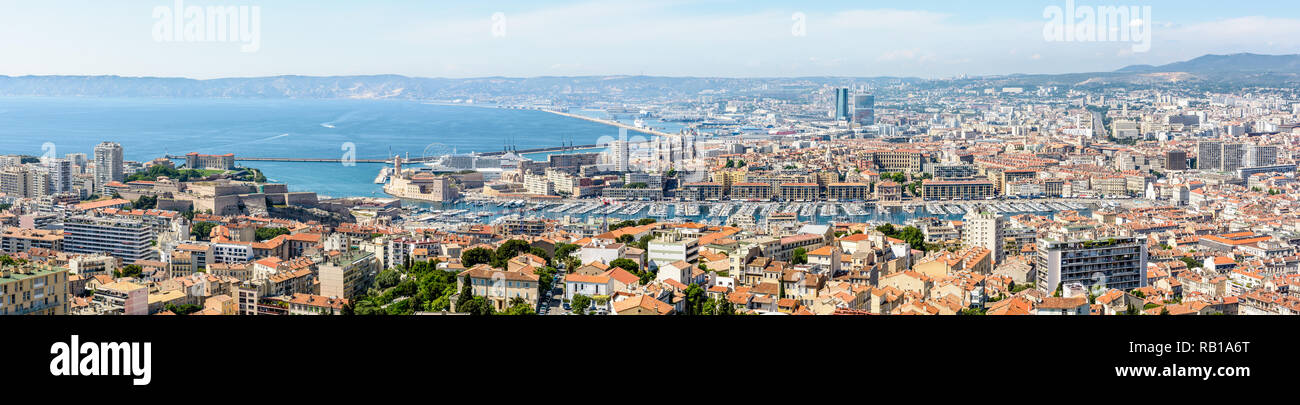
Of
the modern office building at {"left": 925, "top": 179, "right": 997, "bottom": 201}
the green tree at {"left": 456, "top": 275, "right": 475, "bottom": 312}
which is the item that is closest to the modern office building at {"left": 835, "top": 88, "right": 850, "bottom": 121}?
the modern office building at {"left": 925, "top": 179, "right": 997, "bottom": 201}

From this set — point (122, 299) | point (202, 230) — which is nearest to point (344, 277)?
point (122, 299)

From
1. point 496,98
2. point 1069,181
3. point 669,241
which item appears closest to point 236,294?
point 669,241

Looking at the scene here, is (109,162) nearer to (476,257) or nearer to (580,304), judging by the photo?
(476,257)

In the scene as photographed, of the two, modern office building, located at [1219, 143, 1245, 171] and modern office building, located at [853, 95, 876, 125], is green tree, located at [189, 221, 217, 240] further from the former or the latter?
modern office building, located at [1219, 143, 1245, 171]

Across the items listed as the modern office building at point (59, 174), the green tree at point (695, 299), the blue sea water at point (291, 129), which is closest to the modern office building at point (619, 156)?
the blue sea water at point (291, 129)
